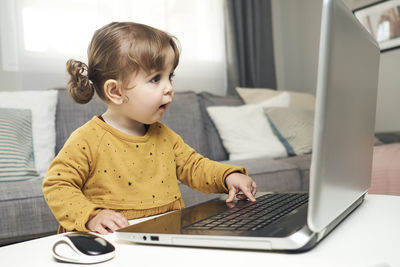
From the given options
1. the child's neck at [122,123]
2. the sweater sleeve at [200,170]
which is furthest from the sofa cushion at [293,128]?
the child's neck at [122,123]

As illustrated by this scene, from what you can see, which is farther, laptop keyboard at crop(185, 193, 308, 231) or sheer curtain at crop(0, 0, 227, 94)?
sheer curtain at crop(0, 0, 227, 94)

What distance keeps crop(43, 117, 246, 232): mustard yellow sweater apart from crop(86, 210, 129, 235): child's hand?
70 millimetres

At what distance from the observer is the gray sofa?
4.63 ft

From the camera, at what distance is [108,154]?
0.91m

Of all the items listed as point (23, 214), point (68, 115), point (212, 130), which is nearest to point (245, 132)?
point (212, 130)

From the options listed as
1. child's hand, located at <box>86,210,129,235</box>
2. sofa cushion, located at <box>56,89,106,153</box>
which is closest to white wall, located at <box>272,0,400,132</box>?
sofa cushion, located at <box>56,89,106,153</box>

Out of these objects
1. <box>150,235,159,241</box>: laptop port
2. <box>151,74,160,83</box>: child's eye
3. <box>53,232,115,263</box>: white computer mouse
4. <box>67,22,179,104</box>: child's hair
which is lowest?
<box>150,235,159,241</box>: laptop port

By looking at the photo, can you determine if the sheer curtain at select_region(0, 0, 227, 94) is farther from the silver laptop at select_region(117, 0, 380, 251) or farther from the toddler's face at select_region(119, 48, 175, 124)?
the silver laptop at select_region(117, 0, 380, 251)

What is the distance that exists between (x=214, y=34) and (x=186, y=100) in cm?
102

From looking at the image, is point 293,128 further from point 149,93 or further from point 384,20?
point 149,93

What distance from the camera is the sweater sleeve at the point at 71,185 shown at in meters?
0.72

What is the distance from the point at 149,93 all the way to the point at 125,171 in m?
0.18

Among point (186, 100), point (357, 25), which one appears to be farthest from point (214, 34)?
point (357, 25)

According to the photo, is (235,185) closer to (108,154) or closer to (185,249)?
(108,154)
